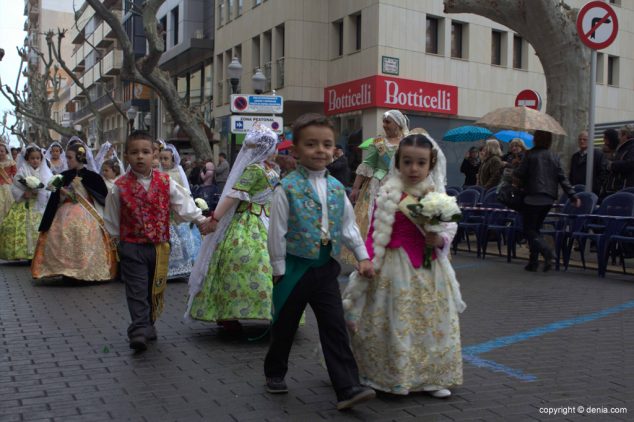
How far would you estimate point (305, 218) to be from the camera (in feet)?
14.8

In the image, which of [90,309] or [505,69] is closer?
[90,309]

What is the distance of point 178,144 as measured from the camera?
44.0 metres

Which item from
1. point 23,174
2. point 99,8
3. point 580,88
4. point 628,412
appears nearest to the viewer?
point 628,412

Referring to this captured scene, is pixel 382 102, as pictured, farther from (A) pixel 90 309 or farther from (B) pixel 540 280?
(A) pixel 90 309

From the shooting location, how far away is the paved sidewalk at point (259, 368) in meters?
4.47

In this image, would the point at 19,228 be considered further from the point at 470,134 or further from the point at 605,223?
the point at 470,134

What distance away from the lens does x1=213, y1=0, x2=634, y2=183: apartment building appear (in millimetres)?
25906

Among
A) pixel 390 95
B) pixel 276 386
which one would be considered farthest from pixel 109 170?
pixel 390 95

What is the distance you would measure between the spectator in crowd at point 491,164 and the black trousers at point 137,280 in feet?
32.0

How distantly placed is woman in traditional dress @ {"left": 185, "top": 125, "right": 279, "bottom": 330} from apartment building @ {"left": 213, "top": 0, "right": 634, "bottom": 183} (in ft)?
62.8

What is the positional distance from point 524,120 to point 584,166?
8.19ft

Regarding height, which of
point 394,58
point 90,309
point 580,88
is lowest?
point 90,309

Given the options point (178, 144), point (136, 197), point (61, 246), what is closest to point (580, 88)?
point (61, 246)

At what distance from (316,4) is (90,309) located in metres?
22.6
